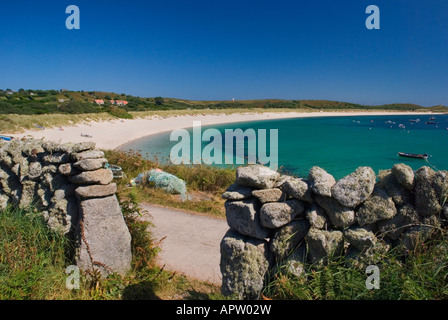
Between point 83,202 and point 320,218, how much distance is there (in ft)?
12.4

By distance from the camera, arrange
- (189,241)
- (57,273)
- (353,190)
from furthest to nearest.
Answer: (189,241) < (57,273) < (353,190)

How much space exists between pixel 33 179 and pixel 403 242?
6418mm

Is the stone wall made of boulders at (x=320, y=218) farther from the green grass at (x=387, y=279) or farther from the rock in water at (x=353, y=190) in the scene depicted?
the green grass at (x=387, y=279)

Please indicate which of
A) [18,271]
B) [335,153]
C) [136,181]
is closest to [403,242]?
[18,271]

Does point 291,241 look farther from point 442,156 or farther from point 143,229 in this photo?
point 442,156

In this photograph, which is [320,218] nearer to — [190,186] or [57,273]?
[57,273]

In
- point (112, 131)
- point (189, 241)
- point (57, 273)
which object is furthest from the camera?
point (112, 131)

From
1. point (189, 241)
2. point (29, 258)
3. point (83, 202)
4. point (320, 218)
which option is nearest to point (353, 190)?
point (320, 218)

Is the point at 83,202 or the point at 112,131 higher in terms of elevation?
the point at 112,131

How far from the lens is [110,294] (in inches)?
172

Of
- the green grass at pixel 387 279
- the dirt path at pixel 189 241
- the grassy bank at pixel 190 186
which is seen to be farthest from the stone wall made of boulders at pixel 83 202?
the grassy bank at pixel 190 186

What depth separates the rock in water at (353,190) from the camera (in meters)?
3.13

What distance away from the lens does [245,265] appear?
3.66 meters

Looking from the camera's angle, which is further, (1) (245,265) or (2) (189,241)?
(2) (189,241)
